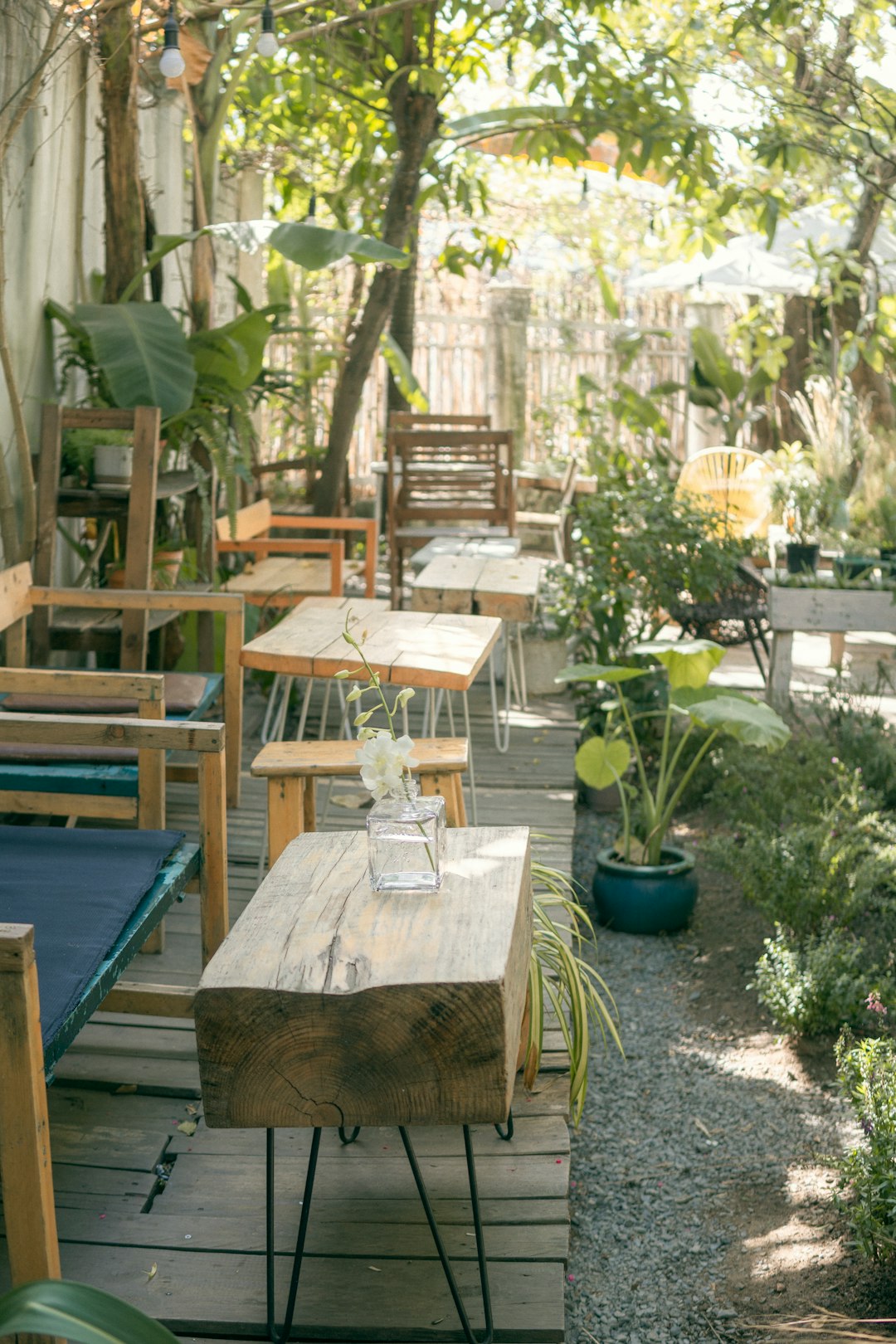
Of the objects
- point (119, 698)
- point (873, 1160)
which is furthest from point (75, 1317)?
point (119, 698)

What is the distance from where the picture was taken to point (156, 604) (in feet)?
13.1

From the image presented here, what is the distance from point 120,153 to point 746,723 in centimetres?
305

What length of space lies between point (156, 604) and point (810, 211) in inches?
358

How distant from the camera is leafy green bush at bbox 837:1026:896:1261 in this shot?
91.6 inches

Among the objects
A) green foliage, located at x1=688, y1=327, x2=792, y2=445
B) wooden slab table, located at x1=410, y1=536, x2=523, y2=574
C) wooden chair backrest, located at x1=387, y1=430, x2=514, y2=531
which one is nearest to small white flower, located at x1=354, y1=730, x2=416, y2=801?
wooden slab table, located at x1=410, y1=536, x2=523, y2=574

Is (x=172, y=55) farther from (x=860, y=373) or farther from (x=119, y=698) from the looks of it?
(x=860, y=373)

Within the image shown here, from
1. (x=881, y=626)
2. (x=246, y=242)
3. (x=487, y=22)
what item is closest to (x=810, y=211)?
(x=487, y=22)

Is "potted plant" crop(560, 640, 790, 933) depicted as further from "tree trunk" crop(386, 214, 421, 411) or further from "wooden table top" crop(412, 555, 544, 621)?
"tree trunk" crop(386, 214, 421, 411)

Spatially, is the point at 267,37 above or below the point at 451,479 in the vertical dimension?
above

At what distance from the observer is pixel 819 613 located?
5934mm

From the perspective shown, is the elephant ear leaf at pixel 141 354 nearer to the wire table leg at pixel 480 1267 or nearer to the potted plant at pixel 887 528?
the wire table leg at pixel 480 1267

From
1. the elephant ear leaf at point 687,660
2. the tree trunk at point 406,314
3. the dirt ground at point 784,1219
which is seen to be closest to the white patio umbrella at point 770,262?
the tree trunk at point 406,314

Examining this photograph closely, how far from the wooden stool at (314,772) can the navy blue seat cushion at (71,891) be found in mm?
221

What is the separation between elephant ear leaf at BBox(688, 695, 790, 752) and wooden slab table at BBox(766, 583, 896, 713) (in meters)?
1.97
